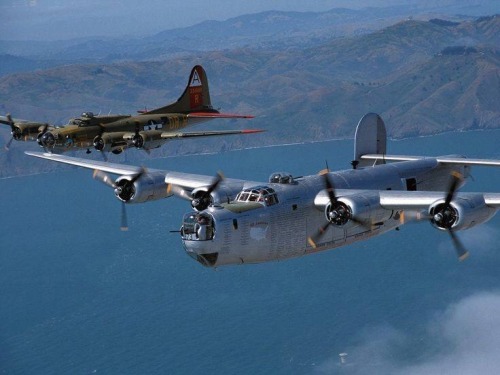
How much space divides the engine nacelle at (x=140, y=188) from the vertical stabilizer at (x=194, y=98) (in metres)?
47.2

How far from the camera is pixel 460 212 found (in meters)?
47.5

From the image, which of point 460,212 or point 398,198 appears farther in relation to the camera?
point 398,198

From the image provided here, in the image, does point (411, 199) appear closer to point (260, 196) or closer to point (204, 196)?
point (260, 196)

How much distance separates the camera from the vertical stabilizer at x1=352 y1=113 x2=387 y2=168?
75.7 meters

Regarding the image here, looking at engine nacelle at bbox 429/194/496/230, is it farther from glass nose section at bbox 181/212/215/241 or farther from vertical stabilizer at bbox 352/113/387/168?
vertical stabilizer at bbox 352/113/387/168

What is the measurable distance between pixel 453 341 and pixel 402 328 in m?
14.9

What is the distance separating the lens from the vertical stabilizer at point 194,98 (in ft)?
364

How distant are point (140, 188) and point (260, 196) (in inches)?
653

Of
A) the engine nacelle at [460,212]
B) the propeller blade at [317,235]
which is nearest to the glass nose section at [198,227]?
the propeller blade at [317,235]

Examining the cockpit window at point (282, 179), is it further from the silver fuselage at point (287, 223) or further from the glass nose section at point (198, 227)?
the glass nose section at point (198, 227)

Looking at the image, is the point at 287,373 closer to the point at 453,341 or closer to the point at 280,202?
the point at 453,341

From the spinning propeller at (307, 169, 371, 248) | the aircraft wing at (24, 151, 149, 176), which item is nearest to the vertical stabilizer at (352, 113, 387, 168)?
the aircraft wing at (24, 151, 149, 176)

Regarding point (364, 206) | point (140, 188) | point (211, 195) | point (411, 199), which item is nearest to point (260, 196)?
point (364, 206)

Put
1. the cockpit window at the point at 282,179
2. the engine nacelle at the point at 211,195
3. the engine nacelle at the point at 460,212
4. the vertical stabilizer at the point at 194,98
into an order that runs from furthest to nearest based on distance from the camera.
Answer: the vertical stabilizer at the point at 194,98
the engine nacelle at the point at 211,195
the cockpit window at the point at 282,179
the engine nacelle at the point at 460,212
